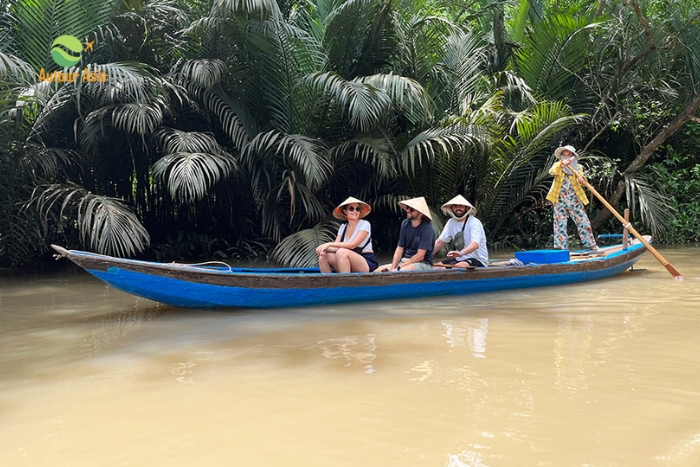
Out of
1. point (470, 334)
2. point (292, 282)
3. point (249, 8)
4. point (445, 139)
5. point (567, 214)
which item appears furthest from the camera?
point (445, 139)

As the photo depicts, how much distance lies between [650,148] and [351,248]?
7376 millimetres

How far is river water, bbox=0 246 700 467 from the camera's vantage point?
8.40 ft

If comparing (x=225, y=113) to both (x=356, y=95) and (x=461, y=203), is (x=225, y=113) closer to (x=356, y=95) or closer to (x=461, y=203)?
(x=356, y=95)

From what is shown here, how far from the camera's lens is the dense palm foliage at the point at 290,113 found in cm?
785

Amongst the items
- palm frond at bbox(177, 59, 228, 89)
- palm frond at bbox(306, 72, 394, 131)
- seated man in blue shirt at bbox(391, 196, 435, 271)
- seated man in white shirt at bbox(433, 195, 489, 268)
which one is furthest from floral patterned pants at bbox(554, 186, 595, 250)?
palm frond at bbox(177, 59, 228, 89)

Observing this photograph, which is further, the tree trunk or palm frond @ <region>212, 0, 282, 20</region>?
the tree trunk

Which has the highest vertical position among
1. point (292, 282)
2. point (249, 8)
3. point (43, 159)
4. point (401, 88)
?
point (249, 8)

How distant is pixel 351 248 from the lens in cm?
601

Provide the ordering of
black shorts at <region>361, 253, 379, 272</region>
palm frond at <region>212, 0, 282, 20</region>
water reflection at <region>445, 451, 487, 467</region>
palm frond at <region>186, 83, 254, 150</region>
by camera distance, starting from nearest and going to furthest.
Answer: water reflection at <region>445, 451, 487, 467</region> → black shorts at <region>361, 253, 379, 272</region> → palm frond at <region>212, 0, 282, 20</region> → palm frond at <region>186, 83, 254, 150</region>

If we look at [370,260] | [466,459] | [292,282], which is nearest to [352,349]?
[292,282]

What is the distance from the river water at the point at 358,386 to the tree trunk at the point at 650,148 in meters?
6.06

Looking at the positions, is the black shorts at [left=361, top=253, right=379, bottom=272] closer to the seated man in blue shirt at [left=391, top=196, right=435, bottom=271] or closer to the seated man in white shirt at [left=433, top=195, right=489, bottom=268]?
the seated man in blue shirt at [left=391, top=196, right=435, bottom=271]

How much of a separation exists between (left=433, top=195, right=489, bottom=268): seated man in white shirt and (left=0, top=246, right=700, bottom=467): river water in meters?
0.80

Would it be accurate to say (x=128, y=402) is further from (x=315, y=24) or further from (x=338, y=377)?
(x=315, y=24)
